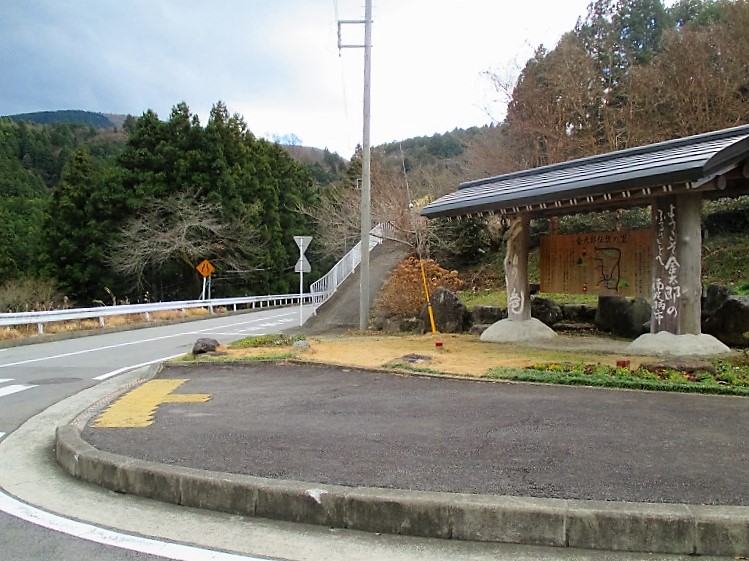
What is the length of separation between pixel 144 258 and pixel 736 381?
Result: 104 ft

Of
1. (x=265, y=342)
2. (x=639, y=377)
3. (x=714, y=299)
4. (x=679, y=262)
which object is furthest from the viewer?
(x=265, y=342)

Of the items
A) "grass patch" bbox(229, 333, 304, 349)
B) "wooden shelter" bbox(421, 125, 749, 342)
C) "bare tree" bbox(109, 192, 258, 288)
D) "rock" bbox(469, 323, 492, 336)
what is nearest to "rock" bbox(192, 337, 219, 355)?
"grass patch" bbox(229, 333, 304, 349)

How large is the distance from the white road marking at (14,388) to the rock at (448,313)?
A: 31.2 ft

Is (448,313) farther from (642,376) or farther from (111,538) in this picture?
(111,538)

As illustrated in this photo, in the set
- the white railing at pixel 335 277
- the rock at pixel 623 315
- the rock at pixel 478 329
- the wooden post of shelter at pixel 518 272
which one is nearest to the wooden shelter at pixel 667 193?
the wooden post of shelter at pixel 518 272

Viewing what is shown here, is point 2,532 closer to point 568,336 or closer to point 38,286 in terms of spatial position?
point 568,336

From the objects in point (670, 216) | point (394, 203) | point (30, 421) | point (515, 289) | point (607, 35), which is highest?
point (607, 35)

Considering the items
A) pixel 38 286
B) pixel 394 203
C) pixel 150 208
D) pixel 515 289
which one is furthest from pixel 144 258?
pixel 515 289

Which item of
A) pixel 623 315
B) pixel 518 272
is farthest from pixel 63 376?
pixel 623 315

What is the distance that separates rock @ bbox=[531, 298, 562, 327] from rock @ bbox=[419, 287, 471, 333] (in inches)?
73.1

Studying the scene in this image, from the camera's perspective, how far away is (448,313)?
51.1 feet

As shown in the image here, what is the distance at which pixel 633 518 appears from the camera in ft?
11.7

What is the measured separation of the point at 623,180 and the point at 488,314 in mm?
6389

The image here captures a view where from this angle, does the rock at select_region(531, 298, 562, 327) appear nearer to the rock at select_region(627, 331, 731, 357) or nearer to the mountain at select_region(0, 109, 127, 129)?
the rock at select_region(627, 331, 731, 357)
